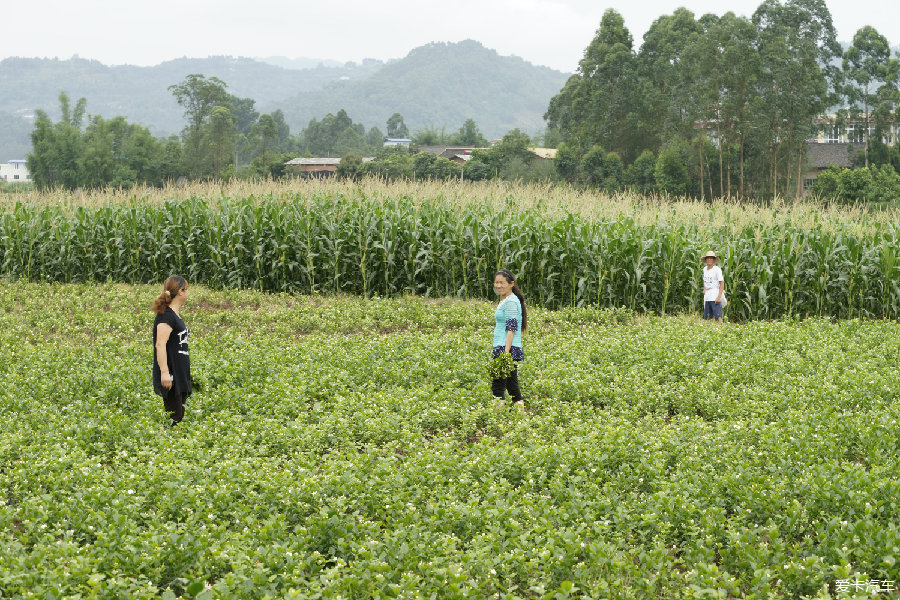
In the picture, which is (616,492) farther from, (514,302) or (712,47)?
(712,47)

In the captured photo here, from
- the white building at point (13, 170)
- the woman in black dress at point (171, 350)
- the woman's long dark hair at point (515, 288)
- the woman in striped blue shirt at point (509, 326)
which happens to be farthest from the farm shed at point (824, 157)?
the white building at point (13, 170)

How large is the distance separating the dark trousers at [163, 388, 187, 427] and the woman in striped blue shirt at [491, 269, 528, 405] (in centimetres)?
331

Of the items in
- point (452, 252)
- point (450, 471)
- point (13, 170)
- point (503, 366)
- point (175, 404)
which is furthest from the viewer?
point (13, 170)

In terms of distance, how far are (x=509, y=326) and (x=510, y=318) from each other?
0.09 meters

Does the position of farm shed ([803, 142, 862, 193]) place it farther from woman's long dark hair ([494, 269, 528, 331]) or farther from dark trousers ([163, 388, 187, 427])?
dark trousers ([163, 388, 187, 427])

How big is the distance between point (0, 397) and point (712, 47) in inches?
2436

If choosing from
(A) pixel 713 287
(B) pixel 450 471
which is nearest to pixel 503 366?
(B) pixel 450 471

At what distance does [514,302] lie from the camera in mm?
8484

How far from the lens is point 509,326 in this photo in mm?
8500

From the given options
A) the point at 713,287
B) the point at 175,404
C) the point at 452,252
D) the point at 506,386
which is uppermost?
the point at 452,252

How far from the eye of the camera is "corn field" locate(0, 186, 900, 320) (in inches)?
603

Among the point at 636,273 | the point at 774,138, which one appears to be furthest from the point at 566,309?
the point at 774,138

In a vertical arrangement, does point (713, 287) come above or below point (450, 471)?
above

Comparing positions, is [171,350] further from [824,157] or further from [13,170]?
[13,170]
